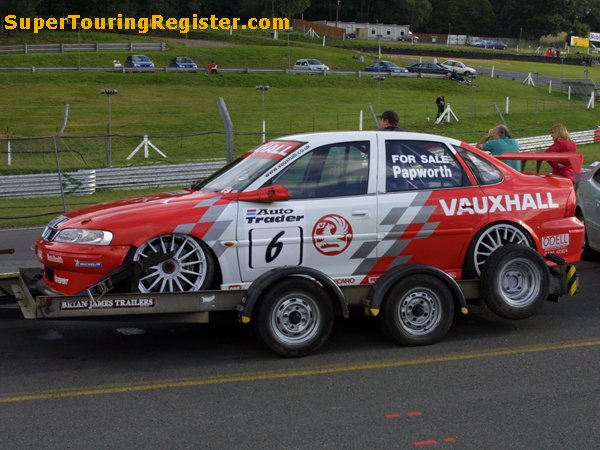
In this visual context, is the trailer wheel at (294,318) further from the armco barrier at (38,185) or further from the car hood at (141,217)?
the armco barrier at (38,185)

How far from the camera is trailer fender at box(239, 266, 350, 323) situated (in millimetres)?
6691

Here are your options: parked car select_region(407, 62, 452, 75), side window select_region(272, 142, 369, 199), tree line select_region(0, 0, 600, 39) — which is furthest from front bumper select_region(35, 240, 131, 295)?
tree line select_region(0, 0, 600, 39)

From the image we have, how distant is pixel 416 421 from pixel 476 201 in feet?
8.44

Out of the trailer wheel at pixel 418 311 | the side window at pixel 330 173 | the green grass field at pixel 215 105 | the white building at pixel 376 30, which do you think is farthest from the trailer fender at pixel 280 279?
the white building at pixel 376 30

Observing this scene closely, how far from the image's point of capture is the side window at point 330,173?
719 cm

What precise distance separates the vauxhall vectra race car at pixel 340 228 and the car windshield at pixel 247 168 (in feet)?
0.06

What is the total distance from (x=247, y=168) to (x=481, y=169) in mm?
2080

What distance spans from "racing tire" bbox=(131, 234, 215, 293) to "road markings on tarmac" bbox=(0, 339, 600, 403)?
79 centimetres

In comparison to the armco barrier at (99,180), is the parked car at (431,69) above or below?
above

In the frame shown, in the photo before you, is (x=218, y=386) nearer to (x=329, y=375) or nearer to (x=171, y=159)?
(x=329, y=375)

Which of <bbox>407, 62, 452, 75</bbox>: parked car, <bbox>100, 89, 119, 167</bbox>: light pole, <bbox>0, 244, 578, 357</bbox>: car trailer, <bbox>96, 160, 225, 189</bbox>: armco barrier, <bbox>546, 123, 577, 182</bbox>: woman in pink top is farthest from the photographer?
<bbox>407, 62, 452, 75</bbox>: parked car

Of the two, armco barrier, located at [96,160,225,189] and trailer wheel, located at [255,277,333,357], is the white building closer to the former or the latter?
armco barrier, located at [96,160,225,189]

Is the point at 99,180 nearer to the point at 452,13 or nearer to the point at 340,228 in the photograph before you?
the point at 340,228

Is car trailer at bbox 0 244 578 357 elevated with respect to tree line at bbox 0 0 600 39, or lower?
lower
